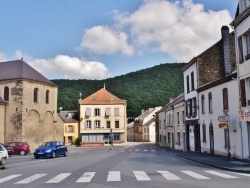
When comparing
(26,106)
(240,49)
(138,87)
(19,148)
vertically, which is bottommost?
(19,148)

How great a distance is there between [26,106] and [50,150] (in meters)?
18.7

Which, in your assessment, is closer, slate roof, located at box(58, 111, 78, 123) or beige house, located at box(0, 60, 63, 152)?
beige house, located at box(0, 60, 63, 152)

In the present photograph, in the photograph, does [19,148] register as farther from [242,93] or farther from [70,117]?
[70,117]

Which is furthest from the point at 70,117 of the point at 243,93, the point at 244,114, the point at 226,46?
the point at 244,114

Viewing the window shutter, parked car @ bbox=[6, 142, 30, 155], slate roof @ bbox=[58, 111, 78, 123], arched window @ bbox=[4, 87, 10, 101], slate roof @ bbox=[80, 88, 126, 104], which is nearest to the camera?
the window shutter

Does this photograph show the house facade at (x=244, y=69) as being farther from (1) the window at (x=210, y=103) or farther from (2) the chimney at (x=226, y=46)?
(2) the chimney at (x=226, y=46)

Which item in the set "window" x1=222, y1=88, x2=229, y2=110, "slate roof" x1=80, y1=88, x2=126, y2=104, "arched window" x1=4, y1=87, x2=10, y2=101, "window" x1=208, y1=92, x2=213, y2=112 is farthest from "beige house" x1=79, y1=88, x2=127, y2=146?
"window" x1=222, y1=88, x2=229, y2=110

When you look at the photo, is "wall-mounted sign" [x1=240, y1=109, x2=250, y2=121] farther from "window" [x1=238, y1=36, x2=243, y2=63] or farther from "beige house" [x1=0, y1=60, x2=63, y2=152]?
"beige house" [x1=0, y1=60, x2=63, y2=152]

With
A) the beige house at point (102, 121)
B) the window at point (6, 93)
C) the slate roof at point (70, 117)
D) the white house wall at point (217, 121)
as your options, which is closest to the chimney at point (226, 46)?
the white house wall at point (217, 121)

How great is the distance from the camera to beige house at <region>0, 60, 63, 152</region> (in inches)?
1779

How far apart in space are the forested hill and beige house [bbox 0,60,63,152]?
4837cm

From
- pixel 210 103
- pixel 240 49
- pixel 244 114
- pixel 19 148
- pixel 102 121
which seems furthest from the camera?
pixel 102 121

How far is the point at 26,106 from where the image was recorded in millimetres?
46219

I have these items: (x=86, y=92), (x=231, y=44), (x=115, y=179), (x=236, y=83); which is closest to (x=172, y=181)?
(x=115, y=179)
